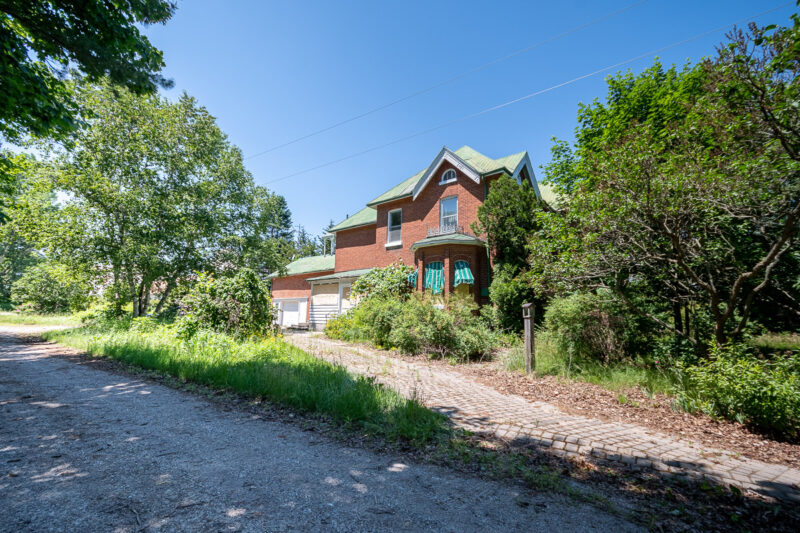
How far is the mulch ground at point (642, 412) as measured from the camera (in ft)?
14.1

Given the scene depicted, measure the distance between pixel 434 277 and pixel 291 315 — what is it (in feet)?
50.0

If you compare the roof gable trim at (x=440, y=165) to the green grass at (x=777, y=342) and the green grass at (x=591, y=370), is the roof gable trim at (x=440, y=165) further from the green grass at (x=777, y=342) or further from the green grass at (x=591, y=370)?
the green grass at (x=777, y=342)

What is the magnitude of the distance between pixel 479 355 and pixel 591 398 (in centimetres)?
434

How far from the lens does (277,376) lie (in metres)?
5.82

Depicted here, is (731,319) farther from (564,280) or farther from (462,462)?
(462,462)

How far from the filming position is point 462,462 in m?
3.52

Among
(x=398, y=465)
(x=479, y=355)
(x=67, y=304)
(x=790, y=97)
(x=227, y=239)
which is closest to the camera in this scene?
(x=398, y=465)

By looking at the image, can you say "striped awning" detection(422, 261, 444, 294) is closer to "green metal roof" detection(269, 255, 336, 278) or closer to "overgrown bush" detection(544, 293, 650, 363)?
"overgrown bush" detection(544, 293, 650, 363)

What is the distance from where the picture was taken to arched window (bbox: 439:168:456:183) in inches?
719

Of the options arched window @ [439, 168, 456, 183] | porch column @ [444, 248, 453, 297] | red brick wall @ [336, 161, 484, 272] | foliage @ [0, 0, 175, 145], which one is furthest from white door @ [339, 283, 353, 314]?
foliage @ [0, 0, 175, 145]

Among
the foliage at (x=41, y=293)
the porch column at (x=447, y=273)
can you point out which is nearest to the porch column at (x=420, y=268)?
the porch column at (x=447, y=273)

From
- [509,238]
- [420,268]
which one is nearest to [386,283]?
[420,268]

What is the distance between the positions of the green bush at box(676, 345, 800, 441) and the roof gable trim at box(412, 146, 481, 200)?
13087 mm

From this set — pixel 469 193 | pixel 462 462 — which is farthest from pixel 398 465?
pixel 469 193
